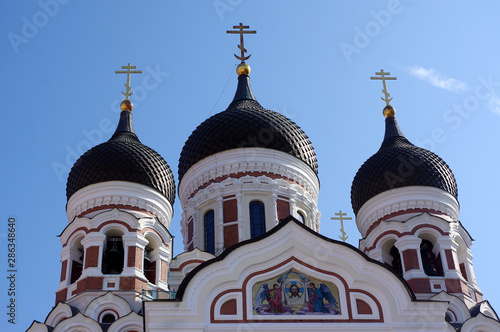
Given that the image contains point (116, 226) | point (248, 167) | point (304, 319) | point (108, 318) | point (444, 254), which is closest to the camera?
point (304, 319)

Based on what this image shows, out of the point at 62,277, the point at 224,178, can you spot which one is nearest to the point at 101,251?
the point at 62,277

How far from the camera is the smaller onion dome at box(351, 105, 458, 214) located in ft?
68.2

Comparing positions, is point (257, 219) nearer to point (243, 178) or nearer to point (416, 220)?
point (243, 178)

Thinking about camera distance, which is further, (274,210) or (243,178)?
(243,178)

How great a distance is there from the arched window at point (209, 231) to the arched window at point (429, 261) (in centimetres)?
556

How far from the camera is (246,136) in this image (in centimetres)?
2134

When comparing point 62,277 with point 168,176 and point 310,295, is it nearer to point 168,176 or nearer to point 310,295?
point 168,176

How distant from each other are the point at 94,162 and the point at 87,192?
872mm

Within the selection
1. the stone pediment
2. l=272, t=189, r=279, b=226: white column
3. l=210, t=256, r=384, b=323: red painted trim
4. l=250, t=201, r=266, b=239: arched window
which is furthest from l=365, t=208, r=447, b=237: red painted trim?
l=210, t=256, r=384, b=323: red painted trim

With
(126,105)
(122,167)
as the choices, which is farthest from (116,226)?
(126,105)

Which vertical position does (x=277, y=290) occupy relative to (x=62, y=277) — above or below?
below

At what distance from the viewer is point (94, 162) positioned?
1992 centimetres

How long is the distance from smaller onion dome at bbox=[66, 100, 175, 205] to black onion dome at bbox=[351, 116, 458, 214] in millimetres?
5392

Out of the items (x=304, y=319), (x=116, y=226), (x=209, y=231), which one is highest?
(x=209, y=231)
